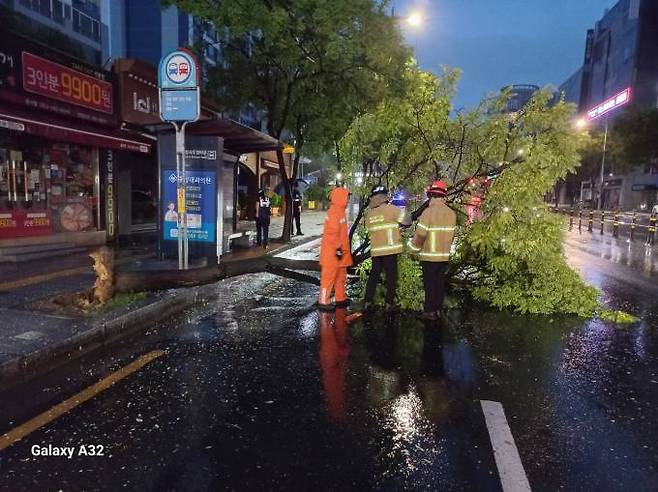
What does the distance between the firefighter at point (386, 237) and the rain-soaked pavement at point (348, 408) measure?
2.66 feet

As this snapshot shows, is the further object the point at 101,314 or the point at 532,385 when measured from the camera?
the point at 101,314

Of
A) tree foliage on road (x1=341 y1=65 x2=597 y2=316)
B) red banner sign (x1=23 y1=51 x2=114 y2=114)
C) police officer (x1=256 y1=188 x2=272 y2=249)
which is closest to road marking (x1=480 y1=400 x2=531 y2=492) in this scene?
tree foliage on road (x1=341 y1=65 x2=597 y2=316)

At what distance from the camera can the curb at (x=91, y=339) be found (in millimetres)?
4535

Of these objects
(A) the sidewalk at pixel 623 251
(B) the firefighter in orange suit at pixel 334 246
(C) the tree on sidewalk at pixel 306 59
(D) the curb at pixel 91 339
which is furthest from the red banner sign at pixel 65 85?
(A) the sidewalk at pixel 623 251

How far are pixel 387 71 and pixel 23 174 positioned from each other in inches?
368

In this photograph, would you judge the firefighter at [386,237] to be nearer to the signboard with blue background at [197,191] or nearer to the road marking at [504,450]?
the road marking at [504,450]

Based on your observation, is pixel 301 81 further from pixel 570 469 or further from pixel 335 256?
pixel 570 469

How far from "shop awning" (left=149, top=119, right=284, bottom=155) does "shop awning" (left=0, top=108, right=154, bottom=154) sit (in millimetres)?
2419

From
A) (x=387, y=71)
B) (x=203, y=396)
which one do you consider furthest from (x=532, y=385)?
(x=387, y=71)

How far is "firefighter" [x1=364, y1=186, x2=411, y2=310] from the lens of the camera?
23.4 ft

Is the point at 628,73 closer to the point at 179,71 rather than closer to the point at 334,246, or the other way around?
the point at 179,71

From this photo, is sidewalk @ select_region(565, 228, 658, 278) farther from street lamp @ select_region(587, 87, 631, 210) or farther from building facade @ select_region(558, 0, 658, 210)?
building facade @ select_region(558, 0, 658, 210)

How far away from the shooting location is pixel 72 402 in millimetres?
4078

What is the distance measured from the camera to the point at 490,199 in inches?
301
